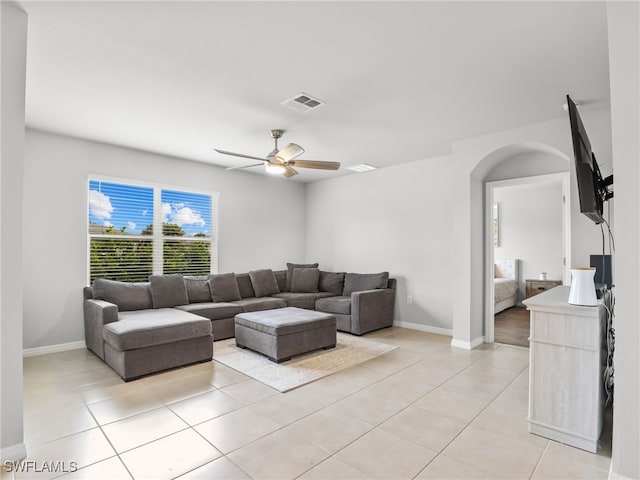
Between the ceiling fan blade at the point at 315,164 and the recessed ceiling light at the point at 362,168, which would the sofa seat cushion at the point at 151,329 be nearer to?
the ceiling fan blade at the point at 315,164

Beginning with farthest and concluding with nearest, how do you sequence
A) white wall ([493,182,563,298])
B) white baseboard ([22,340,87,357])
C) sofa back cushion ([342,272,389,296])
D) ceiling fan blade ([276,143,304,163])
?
1. white wall ([493,182,563,298])
2. sofa back cushion ([342,272,389,296])
3. white baseboard ([22,340,87,357])
4. ceiling fan blade ([276,143,304,163])

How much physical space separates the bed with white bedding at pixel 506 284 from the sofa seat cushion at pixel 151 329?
5.42 metres

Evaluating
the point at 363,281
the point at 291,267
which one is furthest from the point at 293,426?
the point at 291,267

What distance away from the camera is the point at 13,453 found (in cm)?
202

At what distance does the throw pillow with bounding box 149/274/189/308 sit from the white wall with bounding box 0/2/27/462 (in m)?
2.60

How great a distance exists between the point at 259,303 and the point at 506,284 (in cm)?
506

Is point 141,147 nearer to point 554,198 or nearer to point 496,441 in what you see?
point 496,441

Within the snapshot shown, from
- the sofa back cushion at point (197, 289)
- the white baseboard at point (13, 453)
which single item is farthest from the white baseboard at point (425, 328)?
the white baseboard at point (13, 453)

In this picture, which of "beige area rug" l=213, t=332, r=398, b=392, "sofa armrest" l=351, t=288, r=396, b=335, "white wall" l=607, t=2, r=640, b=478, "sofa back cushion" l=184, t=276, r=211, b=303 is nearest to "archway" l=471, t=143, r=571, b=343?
"sofa armrest" l=351, t=288, r=396, b=335

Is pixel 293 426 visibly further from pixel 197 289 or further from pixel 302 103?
pixel 197 289

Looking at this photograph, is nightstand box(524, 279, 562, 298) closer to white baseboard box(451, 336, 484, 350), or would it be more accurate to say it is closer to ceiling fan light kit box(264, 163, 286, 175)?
white baseboard box(451, 336, 484, 350)

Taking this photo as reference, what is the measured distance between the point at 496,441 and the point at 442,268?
3154 mm

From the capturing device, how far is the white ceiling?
2.12m

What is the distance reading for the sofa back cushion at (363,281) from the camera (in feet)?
18.5
